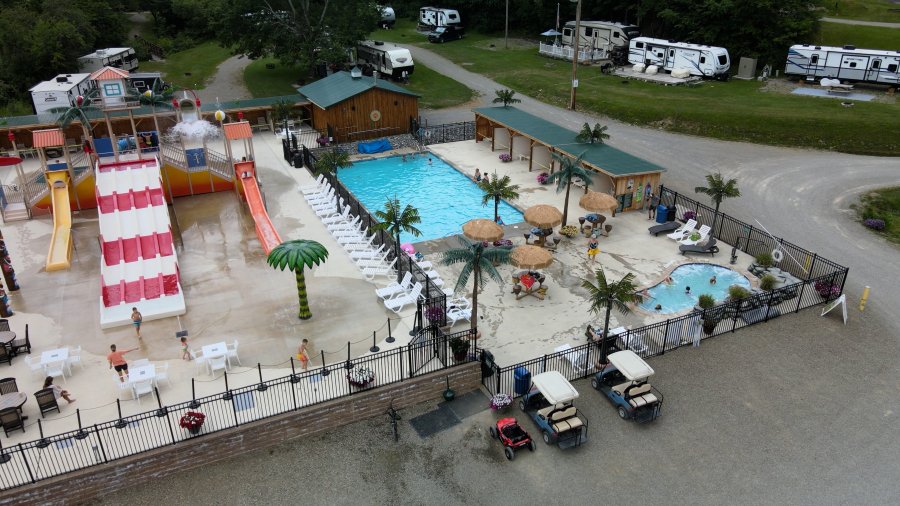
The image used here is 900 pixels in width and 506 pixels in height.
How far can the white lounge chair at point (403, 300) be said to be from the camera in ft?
69.8

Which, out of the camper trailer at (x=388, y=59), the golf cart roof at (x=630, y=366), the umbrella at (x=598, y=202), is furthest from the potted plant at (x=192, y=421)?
the camper trailer at (x=388, y=59)

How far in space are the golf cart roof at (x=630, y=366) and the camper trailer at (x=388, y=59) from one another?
42422mm

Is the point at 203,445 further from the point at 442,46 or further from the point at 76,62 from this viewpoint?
the point at 442,46

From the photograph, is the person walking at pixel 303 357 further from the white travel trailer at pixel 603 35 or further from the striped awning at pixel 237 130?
the white travel trailer at pixel 603 35

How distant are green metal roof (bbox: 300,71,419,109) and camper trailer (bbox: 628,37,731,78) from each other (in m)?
22.8

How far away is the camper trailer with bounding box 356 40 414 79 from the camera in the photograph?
179 ft

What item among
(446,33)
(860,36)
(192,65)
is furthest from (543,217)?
(446,33)

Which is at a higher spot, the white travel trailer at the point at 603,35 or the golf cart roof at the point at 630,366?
the white travel trailer at the point at 603,35

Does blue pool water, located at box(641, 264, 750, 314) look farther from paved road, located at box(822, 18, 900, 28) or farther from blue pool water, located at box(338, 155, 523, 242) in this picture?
paved road, located at box(822, 18, 900, 28)

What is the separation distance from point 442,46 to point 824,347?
58857 millimetres

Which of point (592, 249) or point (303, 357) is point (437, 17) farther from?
point (303, 357)

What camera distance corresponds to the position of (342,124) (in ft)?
136

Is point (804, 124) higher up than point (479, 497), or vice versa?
point (804, 124)

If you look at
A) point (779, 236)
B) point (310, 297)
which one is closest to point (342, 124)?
point (310, 297)
